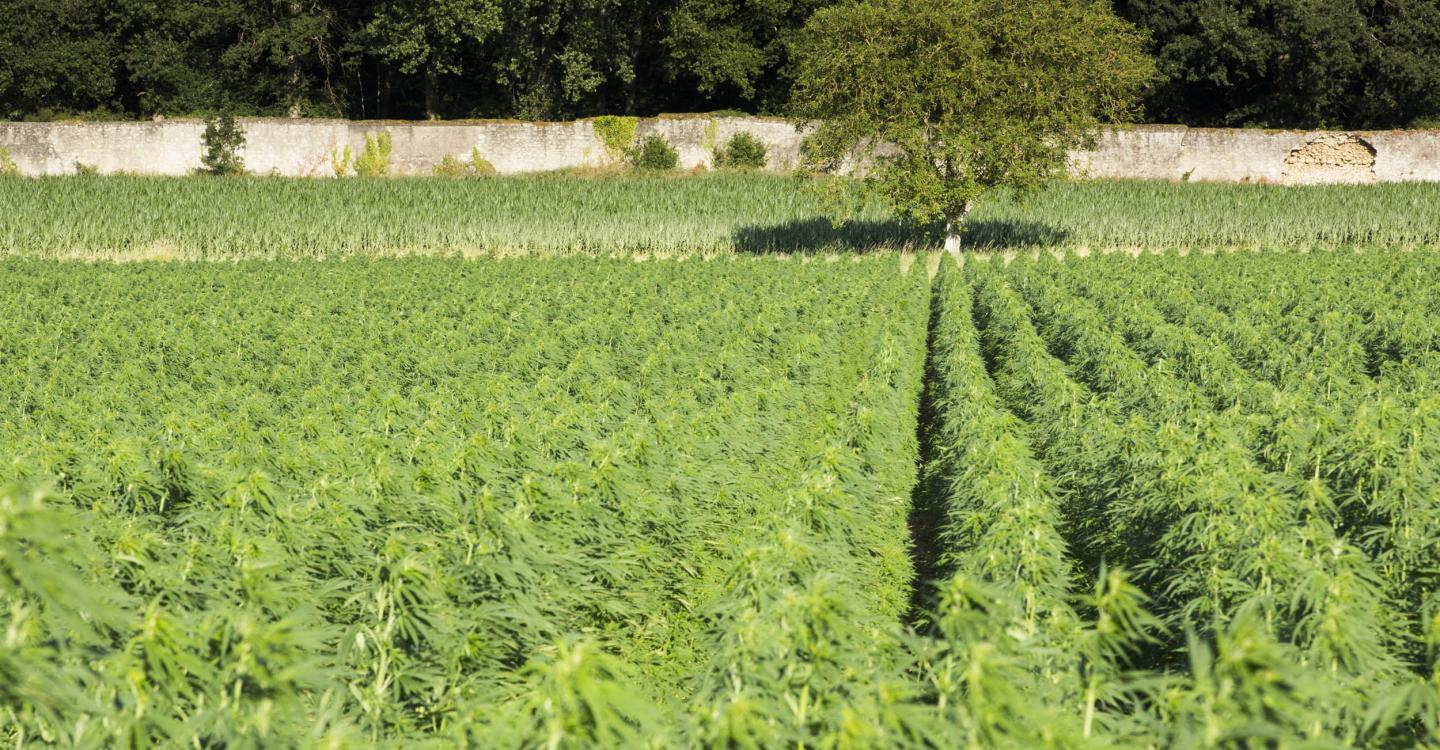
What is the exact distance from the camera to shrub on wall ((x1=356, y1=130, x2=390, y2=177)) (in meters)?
42.6

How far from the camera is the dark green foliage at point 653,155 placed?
43.1 meters

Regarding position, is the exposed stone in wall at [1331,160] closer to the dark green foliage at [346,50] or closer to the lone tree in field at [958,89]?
the lone tree in field at [958,89]

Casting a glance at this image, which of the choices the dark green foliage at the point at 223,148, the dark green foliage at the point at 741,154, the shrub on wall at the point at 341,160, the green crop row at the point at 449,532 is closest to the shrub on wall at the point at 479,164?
the shrub on wall at the point at 341,160

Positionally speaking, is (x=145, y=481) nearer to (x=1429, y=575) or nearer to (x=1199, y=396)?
(x=1429, y=575)

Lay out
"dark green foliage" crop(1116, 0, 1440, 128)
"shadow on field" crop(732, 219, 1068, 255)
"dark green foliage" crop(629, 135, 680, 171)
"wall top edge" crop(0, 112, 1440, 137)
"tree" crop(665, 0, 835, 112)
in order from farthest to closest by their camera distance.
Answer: "tree" crop(665, 0, 835, 112) → "dark green foliage" crop(1116, 0, 1440, 128) → "dark green foliage" crop(629, 135, 680, 171) → "wall top edge" crop(0, 112, 1440, 137) → "shadow on field" crop(732, 219, 1068, 255)

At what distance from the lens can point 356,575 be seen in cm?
637

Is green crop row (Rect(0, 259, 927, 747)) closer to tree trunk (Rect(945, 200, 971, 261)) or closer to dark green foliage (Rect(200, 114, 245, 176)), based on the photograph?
tree trunk (Rect(945, 200, 971, 261))

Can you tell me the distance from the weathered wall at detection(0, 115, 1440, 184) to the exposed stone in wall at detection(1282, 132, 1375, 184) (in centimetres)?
3

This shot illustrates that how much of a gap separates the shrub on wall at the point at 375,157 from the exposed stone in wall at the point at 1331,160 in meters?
31.7

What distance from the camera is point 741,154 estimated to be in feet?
143

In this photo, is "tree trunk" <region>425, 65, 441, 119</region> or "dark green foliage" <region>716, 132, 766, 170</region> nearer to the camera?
"dark green foliage" <region>716, 132, 766, 170</region>

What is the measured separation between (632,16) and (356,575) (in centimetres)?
5477

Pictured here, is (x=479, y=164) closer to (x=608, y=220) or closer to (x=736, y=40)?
(x=608, y=220)

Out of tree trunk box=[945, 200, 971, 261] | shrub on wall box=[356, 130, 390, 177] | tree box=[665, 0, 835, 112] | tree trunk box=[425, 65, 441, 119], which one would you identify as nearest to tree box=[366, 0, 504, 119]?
tree trunk box=[425, 65, 441, 119]
